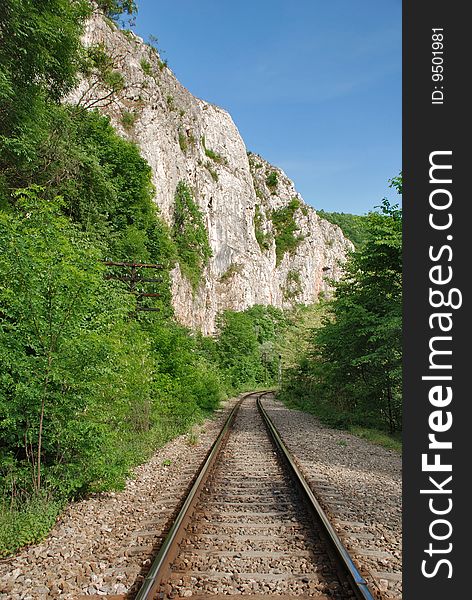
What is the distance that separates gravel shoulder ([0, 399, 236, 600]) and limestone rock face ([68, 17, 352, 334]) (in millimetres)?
13575

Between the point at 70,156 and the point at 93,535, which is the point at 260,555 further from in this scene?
the point at 70,156

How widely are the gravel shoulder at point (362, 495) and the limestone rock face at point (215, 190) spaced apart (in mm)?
9166

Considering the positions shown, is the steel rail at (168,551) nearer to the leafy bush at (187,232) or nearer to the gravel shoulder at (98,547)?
the gravel shoulder at (98,547)

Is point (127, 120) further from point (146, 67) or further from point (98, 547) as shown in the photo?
point (98, 547)

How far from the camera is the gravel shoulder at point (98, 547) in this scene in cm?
364

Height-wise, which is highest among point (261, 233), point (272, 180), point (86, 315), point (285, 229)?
point (272, 180)

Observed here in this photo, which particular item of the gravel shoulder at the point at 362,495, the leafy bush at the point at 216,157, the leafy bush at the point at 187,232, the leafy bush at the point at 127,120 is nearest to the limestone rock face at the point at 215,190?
the leafy bush at the point at 127,120

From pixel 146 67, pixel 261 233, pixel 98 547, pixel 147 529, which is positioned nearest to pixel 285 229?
pixel 261 233

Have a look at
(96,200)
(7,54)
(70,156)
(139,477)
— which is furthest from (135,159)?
(139,477)

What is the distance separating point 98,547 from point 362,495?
366 cm

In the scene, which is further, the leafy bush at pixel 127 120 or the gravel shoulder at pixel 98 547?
the leafy bush at pixel 127 120

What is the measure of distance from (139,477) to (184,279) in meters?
30.5

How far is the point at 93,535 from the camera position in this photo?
4.90 m

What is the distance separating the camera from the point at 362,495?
641 cm
